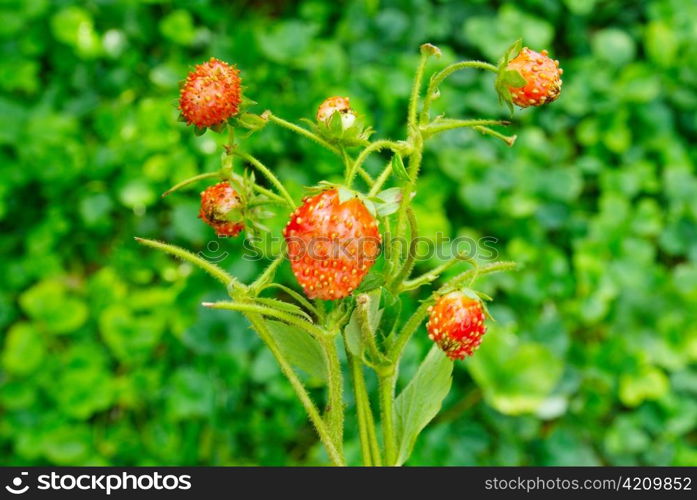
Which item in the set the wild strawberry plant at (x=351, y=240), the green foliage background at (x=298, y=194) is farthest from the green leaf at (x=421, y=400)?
the green foliage background at (x=298, y=194)

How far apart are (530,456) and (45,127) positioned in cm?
87

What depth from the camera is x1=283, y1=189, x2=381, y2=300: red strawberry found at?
389 millimetres

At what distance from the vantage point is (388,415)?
492mm

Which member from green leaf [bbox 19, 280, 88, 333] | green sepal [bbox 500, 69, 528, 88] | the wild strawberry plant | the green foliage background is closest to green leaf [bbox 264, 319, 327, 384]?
the wild strawberry plant

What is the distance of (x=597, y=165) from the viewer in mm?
1206

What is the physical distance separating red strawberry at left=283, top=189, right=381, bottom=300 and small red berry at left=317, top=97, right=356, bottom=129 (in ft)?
0.19

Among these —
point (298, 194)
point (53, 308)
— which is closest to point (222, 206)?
point (298, 194)

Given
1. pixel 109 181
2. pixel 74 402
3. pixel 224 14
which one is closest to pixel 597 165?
pixel 224 14

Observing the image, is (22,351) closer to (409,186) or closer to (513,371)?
(513,371)

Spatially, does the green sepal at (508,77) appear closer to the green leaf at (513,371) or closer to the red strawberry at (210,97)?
the red strawberry at (210,97)

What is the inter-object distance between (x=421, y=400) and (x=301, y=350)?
0.09 metres

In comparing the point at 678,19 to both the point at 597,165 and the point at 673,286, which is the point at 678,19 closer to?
the point at 597,165
